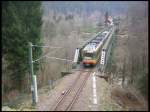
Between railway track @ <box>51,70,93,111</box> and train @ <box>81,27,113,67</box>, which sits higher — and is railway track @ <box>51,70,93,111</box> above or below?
below

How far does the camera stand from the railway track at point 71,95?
78.9ft

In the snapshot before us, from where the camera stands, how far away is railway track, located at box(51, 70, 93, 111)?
947 inches

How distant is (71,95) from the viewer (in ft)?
89.5

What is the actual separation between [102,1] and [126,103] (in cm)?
1057

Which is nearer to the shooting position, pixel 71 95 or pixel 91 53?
pixel 71 95

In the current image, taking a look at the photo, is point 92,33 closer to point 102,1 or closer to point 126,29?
point 126,29

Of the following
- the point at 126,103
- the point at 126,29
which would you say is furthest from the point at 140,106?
the point at 126,29

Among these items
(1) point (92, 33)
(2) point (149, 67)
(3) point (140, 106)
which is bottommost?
(3) point (140, 106)

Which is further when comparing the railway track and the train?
the train

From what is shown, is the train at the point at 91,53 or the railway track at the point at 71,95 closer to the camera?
the railway track at the point at 71,95

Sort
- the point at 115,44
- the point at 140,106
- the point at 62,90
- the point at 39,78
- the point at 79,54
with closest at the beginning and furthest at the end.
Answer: the point at 140,106
the point at 62,90
the point at 39,78
the point at 79,54
the point at 115,44

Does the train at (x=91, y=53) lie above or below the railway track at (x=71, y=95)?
above

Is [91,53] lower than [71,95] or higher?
higher

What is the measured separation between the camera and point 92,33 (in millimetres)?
48844
